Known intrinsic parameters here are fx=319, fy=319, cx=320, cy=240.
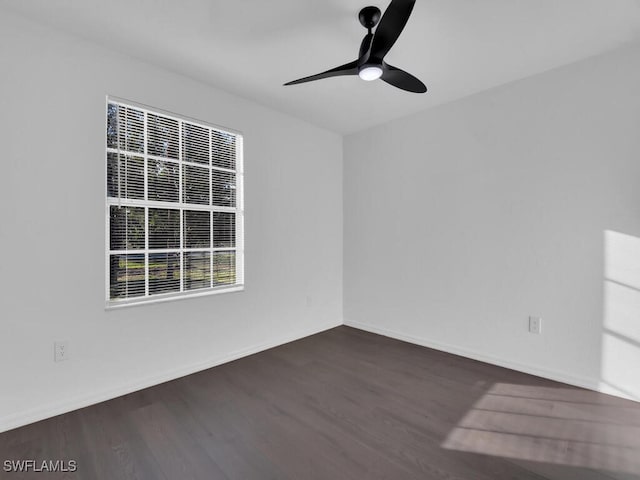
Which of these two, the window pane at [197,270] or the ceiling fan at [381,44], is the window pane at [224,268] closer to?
the window pane at [197,270]

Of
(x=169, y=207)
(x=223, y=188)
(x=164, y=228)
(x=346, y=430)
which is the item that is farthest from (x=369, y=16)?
(x=346, y=430)

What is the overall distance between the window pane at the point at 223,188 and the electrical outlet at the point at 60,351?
1547 mm

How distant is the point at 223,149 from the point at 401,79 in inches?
69.7

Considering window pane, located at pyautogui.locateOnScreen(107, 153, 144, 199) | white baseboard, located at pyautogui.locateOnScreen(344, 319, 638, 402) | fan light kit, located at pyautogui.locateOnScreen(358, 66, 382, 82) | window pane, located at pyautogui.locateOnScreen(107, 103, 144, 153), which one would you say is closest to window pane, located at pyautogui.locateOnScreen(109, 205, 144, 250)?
Result: window pane, located at pyautogui.locateOnScreen(107, 153, 144, 199)

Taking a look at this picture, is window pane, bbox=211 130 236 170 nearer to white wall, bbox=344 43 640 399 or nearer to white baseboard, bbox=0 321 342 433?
white wall, bbox=344 43 640 399

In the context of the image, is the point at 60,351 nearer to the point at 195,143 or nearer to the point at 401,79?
the point at 195,143

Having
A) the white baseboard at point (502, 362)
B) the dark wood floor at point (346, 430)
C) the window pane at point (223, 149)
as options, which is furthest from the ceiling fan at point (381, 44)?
the white baseboard at point (502, 362)

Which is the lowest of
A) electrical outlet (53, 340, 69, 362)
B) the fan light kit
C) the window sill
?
electrical outlet (53, 340, 69, 362)

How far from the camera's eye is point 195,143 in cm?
288

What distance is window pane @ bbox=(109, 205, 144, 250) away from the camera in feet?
7.97

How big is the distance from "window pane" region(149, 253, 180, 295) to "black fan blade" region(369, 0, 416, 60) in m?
2.18

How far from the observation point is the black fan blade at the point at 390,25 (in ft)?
5.08

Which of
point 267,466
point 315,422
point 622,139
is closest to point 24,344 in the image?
point 267,466

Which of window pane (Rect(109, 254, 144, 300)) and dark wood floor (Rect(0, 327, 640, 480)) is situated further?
window pane (Rect(109, 254, 144, 300))
